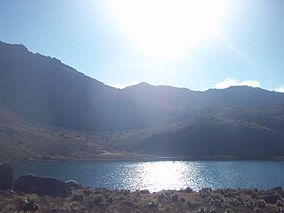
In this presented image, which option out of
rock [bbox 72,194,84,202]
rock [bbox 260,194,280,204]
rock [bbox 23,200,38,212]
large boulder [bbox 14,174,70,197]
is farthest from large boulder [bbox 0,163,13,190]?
rock [bbox 260,194,280,204]

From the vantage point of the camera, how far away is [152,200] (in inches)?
2341

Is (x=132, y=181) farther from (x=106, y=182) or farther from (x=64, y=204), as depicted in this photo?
(x=64, y=204)

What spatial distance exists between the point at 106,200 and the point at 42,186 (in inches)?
526

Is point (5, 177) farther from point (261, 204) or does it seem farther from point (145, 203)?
point (261, 204)

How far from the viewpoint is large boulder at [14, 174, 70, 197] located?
64312mm

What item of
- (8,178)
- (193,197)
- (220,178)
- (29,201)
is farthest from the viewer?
(220,178)

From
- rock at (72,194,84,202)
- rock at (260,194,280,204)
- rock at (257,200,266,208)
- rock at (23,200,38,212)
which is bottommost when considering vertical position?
rock at (23,200,38,212)

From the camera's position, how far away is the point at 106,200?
2259 inches

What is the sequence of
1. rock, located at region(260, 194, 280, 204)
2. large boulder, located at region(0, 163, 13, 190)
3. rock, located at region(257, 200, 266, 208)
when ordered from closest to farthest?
rock, located at region(257, 200, 266, 208)
rock, located at region(260, 194, 280, 204)
large boulder, located at region(0, 163, 13, 190)

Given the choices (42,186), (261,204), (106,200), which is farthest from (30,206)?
(261,204)

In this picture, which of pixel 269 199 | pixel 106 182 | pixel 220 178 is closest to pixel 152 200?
pixel 269 199

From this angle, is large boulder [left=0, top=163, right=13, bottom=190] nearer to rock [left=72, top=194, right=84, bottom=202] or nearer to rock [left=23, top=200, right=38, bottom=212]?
rock [left=72, top=194, right=84, bottom=202]

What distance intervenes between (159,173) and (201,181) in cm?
3126

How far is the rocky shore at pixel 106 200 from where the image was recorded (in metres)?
50.8
